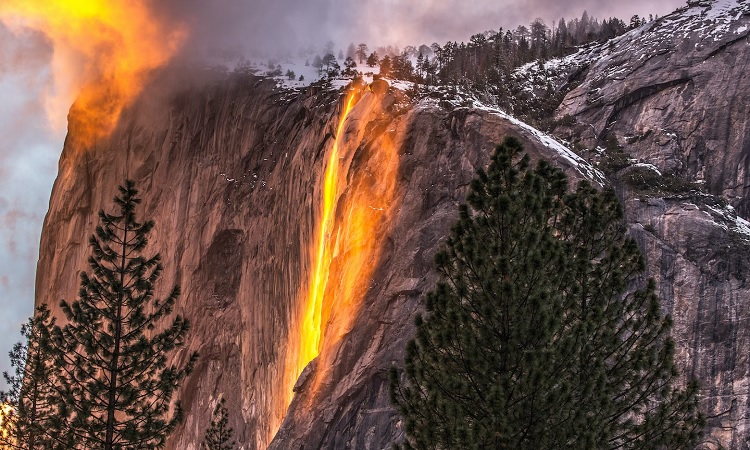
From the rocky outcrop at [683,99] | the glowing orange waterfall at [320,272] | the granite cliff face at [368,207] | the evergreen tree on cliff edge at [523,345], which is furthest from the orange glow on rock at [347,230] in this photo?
the evergreen tree on cliff edge at [523,345]

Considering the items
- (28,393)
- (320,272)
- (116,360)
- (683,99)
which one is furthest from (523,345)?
(683,99)

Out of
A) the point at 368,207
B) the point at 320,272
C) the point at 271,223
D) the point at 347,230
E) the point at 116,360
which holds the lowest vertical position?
the point at 116,360

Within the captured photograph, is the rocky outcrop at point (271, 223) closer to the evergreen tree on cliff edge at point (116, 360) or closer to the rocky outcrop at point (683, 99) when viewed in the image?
the rocky outcrop at point (683, 99)

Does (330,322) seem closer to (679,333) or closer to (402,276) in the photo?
(402,276)

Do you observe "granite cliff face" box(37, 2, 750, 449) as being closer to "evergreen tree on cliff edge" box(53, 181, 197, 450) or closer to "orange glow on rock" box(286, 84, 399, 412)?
"orange glow on rock" box(286, 84, 399, 412)

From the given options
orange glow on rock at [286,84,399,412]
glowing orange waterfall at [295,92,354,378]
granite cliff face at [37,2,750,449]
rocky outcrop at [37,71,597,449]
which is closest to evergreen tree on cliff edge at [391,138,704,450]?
granite cliff face at [37,2,750,449]

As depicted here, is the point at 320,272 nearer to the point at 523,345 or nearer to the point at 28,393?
the point at 28,393
